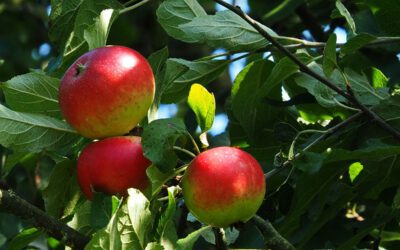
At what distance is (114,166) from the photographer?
1.13m

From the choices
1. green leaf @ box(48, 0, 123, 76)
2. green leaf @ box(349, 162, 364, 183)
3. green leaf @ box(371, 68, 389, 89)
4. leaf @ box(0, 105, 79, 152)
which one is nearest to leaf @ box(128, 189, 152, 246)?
leaf @ box(0, 105, 79, 152)

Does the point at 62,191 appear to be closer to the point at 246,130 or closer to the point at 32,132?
the point at 32,132

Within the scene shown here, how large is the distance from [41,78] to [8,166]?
0.23 meters

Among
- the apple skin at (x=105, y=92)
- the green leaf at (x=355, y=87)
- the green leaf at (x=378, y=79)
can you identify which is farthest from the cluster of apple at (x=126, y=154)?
the green leaf at (x=378, y=79)

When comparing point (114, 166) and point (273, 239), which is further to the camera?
point (273, 239)

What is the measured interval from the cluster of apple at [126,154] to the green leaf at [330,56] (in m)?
0.23

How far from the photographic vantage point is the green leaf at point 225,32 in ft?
4.46

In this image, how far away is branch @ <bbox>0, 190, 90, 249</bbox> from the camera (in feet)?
3.78

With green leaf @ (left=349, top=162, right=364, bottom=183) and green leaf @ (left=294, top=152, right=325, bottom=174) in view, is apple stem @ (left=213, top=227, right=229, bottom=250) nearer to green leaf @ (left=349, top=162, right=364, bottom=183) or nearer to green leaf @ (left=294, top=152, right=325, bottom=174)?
green leaf @ (left=294, top=152, right=325, bottom=174)

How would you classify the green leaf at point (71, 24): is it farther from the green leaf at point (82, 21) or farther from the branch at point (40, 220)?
the branch at point (40, 220)

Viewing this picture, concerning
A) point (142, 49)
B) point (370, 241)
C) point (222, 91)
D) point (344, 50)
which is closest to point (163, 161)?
point (344, 50)

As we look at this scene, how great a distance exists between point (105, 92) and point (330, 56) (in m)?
0.36

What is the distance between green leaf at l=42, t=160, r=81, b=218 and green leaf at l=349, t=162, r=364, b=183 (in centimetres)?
47

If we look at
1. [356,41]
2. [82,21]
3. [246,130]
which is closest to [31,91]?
[82,21]
